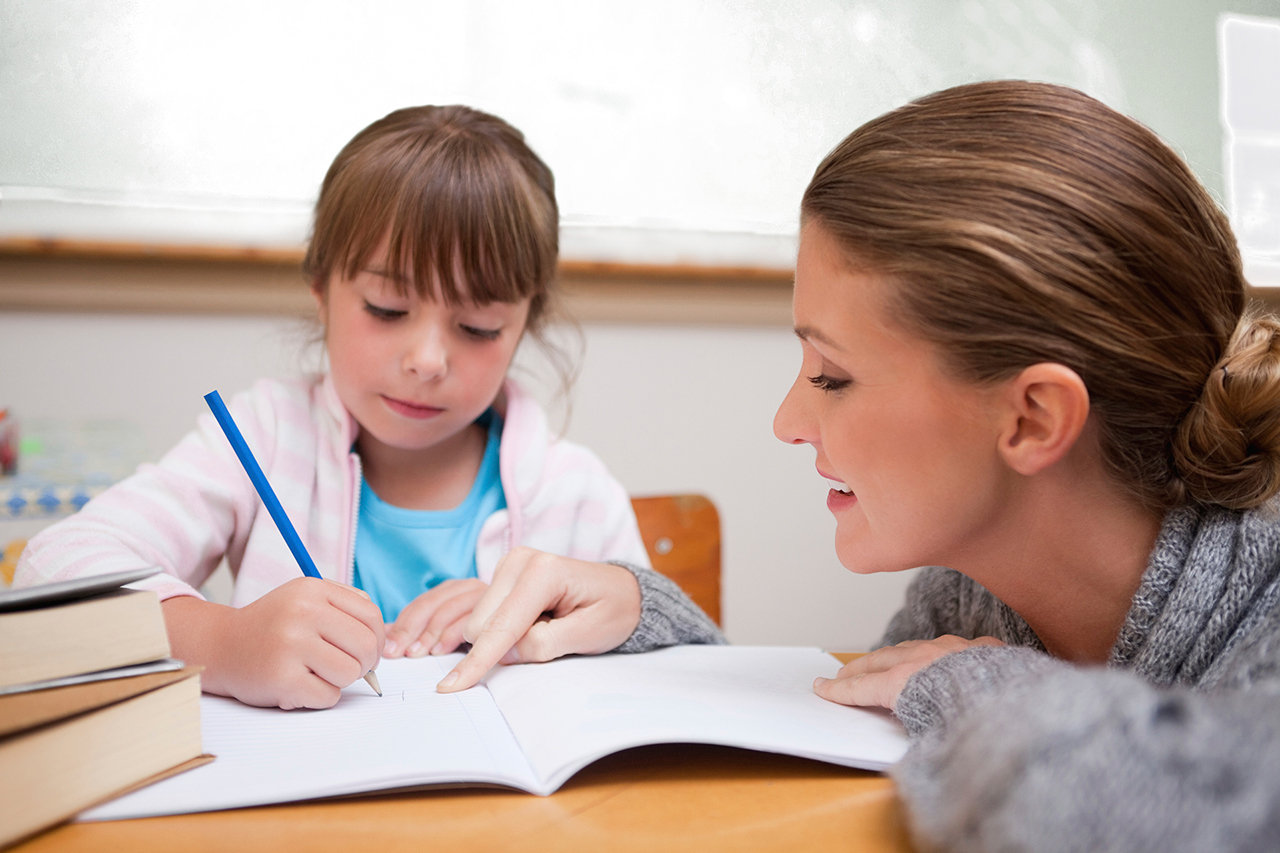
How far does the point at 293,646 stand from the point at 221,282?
80 cm

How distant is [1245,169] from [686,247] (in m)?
0.97

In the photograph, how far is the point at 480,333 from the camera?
81 cm

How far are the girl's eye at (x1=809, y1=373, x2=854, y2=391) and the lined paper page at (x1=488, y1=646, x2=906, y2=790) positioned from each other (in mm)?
184

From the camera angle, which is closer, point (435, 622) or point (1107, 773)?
point (1107, 773)

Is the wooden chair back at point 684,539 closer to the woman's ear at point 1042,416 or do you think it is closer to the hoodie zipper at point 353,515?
the hoodie zipper at point 353,515

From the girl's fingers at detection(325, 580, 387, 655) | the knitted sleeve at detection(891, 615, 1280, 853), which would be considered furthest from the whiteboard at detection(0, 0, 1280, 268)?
the knitted sleeve at detection(891, 615, 1280, 853)

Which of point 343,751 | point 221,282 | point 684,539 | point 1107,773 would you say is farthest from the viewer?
point 221,282

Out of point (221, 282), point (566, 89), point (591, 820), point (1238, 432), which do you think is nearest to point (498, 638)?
point (591, 820)

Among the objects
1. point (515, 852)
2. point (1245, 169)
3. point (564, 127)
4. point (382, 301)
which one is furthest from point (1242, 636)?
point (1245, 169)

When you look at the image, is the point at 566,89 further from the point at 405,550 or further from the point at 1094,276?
the point at 1094,276

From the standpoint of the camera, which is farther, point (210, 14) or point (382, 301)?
point (210, 14)

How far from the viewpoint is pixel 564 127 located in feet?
4.02

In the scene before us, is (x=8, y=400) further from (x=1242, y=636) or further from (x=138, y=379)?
(x=1242, y=636)

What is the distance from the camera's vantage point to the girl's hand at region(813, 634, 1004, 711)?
474 millimetres
